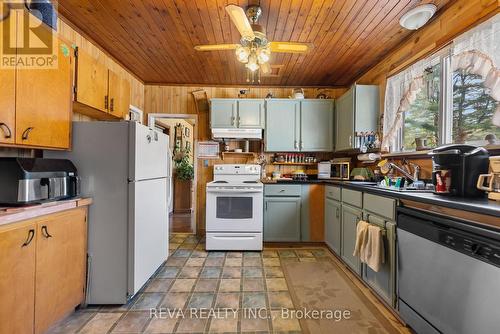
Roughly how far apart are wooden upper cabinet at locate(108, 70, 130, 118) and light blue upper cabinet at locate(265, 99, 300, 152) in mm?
1915

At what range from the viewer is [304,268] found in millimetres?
2648

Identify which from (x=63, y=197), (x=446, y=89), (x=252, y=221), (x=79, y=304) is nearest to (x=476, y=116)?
(x=446, y=89)

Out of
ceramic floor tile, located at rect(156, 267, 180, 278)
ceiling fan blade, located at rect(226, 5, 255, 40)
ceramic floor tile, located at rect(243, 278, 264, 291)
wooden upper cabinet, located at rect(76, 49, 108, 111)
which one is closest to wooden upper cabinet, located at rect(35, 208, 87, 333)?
ceramic floor tile, located at rect(156, 267, 180, 278)

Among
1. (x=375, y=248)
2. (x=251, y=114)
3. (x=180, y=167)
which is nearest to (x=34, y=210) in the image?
(x=375, y=248)

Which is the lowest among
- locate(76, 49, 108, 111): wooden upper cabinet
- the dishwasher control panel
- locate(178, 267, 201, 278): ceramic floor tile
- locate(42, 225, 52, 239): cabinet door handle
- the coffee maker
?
locate(178, 267, 201, 278): ceramic floor tile

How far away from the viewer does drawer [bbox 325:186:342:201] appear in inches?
110

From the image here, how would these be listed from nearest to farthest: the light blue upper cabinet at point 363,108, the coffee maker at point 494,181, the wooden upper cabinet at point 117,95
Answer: the coffee maker at point 494,181 < the wooden upper cabinet at point 117,95 < the light blue upper cabinet at point 363,108

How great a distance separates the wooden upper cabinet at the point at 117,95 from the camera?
8.01 feet

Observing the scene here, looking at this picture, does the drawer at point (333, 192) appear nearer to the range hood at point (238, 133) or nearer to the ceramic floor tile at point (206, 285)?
the range hood at point (238, 133)

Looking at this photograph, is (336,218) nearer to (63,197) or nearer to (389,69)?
(389,69)

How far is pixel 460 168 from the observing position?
148 centimetres

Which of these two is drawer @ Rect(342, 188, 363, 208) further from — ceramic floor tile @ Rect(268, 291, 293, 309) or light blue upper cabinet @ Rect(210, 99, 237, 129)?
light blue upper cabinet @ Rect(210, 99, 237, 129)

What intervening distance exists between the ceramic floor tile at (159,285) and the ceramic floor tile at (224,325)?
27.0 inches

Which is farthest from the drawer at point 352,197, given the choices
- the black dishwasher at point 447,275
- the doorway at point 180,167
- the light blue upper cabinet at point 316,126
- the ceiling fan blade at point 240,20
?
the doorway at point 180,167
